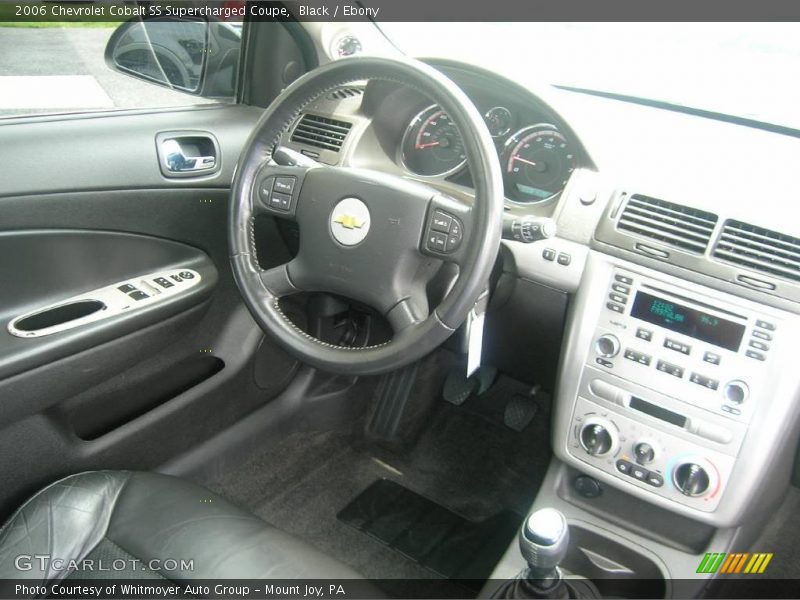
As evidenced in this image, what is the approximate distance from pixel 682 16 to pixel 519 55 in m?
0.39

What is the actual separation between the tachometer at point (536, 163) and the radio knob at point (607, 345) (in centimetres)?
33

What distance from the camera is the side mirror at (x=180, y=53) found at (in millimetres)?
1859

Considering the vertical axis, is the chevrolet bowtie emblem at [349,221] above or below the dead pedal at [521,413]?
above

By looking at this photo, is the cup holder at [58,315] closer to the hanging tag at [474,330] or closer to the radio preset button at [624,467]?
the hanging tag at [474,330]

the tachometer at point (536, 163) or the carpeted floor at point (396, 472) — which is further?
the carpeted floor at point (396, 472)

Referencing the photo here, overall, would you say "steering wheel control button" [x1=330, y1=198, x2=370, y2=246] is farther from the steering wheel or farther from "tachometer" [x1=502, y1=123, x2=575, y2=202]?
"tachometer" [x1=502, y1=123, x2=575, y2=202]

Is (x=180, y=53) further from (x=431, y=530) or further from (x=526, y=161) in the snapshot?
(x=431, y=530)

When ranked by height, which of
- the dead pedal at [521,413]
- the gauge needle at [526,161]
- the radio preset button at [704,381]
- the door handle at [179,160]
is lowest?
the dead pedal at [521,413]

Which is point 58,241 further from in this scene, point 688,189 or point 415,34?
point 688,189

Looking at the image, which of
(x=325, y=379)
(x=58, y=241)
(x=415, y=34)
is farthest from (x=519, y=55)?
(x=58, y=241)

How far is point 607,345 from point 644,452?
225mm

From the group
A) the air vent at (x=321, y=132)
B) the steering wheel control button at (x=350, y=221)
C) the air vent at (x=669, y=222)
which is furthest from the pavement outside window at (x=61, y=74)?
the air vent at (x=669, y=222)

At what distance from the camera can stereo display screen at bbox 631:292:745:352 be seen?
1.37 meters

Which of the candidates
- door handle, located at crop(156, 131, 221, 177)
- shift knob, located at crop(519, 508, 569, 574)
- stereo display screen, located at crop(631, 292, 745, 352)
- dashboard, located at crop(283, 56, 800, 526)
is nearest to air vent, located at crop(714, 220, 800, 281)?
dashboard, located at crop(283, 56, 800, 526)
